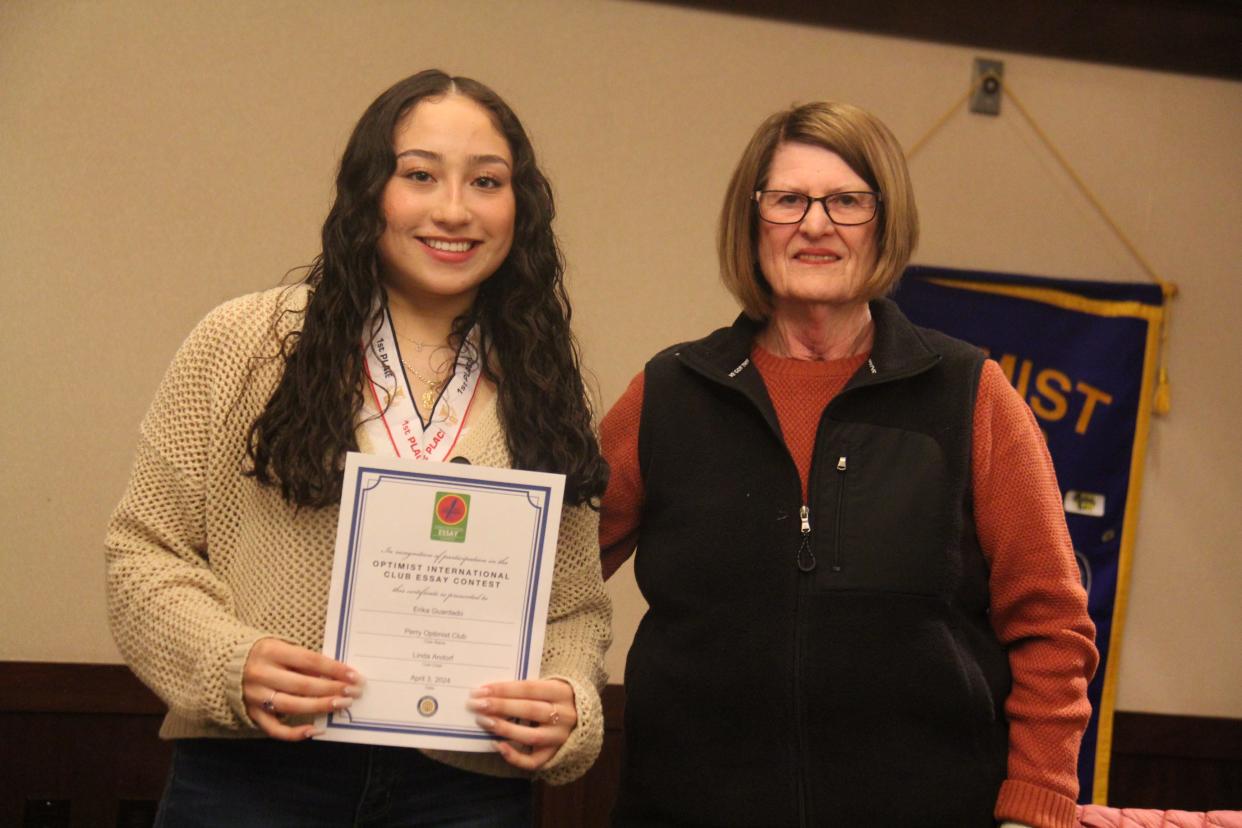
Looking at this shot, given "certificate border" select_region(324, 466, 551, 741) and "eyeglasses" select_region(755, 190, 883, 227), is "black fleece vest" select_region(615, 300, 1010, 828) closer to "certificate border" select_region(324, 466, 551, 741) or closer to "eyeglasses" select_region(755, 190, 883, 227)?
"eyeglasses" select_region(755, 190, 883, 227)

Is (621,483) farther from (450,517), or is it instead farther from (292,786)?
(292,786)

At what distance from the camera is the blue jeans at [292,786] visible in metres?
1.51

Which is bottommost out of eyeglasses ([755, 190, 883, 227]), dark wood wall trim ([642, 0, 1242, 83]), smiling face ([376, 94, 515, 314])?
smiling face ([376, 94, 515, 314])

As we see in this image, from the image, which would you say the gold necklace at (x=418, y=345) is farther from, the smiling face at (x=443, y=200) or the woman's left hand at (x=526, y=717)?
the woman's left hand at (x=526, y=717)

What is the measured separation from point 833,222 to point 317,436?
0.83m

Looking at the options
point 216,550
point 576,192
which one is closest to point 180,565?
point 216,550

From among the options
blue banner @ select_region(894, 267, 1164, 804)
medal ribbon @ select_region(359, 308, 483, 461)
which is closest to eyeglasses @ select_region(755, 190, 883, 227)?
medal ribbon @ select_region(359, 308, 483, 461)

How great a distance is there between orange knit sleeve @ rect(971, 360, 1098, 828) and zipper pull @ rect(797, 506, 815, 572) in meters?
0.25

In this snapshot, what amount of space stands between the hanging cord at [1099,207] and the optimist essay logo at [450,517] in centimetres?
249

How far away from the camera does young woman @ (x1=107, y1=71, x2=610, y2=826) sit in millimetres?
1507

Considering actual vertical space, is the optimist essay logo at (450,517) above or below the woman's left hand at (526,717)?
above

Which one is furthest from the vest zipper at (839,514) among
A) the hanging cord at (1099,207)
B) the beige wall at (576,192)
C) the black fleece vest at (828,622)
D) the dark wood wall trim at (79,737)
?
the hanging cord at (1099,207)

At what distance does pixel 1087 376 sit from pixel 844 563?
86.0 inches

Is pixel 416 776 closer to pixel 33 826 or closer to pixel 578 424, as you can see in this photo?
pixel 578 424
